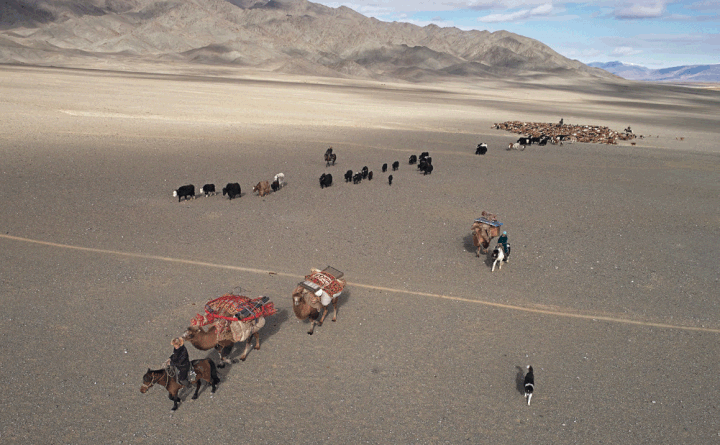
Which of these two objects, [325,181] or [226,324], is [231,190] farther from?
[226,324]

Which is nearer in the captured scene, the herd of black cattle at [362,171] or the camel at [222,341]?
the camel at [222,341]

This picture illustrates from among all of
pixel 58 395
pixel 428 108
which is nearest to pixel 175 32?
pixel 428 108

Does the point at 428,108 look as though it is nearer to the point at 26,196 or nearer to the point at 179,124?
the point at 179,124

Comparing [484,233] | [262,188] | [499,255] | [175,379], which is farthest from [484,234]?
[262,188]

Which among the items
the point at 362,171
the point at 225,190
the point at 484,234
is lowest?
the point at 484,234

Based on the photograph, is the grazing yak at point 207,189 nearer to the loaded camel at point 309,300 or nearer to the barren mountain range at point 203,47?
the loaded camel at point 309,300

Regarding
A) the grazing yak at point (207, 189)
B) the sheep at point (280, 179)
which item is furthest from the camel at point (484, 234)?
the grazing yak at point (207, 189)
